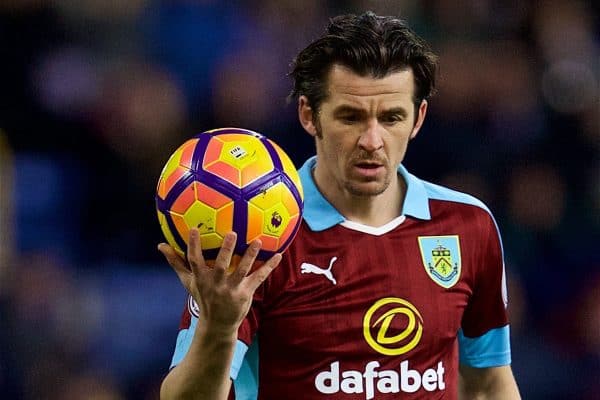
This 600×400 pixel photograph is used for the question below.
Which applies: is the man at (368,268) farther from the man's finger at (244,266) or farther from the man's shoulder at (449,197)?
the man's finger at (244,266)

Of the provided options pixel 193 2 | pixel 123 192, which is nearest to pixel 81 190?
pixel 123 192

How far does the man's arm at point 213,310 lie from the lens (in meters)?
2.73

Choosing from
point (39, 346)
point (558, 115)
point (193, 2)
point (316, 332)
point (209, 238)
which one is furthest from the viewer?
point (558, 115)

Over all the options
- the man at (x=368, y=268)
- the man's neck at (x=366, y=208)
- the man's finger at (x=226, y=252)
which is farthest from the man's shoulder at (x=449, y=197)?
the man's finger at (x=226, y=252)

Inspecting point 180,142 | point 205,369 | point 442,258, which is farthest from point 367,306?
point 180,142

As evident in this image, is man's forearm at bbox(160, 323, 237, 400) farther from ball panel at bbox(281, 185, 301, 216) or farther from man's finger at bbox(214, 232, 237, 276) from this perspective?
ball panel at bbox(281, 185, 301, 216)

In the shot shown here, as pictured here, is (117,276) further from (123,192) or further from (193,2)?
(193,2)

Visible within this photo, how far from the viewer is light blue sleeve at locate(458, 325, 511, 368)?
375cm

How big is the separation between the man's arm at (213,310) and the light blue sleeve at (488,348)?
43.4 inches

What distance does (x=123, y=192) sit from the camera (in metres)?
6.46

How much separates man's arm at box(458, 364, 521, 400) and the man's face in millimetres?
840

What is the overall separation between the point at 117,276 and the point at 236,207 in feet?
11.5

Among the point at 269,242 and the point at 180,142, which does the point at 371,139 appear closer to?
the point at 269,242

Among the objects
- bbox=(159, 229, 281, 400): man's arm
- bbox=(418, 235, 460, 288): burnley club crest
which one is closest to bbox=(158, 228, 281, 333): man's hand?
bbox=(159, 229, 281, 400): man's arm
